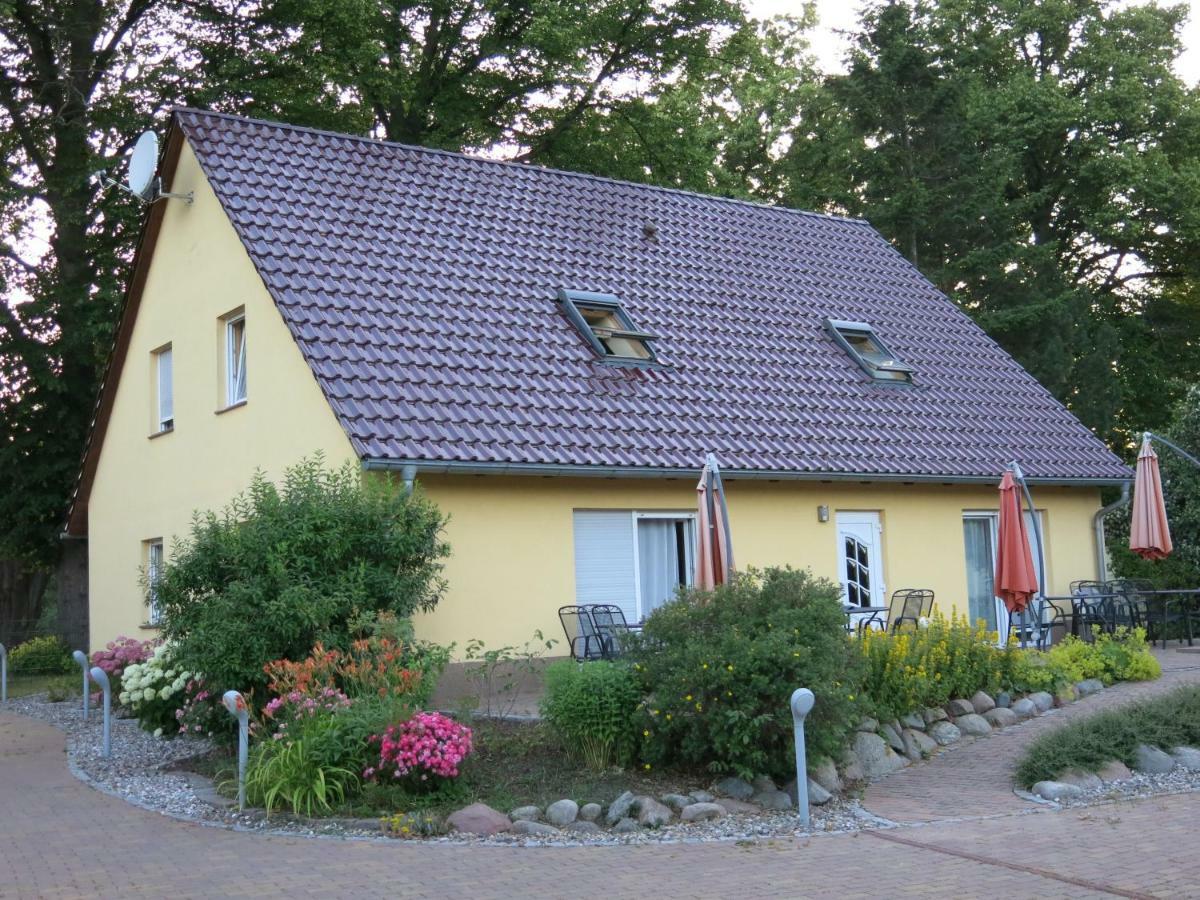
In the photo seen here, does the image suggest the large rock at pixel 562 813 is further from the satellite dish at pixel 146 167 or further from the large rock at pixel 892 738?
the satellite dish at pixel 146 167

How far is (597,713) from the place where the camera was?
34.9 feet

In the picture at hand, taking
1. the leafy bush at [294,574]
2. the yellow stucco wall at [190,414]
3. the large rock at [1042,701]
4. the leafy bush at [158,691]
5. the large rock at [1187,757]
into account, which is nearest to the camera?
the large rock at [1187,757]

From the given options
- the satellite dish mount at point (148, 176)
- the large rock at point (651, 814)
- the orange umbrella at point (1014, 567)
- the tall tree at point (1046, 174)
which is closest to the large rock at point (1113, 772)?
the large rock at point (651, 814)

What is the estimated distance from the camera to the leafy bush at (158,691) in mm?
13482

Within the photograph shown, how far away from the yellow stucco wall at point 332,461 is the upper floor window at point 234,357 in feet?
0.46

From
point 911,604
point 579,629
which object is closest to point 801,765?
point 579,629

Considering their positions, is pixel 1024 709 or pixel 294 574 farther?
pixel 1024 709

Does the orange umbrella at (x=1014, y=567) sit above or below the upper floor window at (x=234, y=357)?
below

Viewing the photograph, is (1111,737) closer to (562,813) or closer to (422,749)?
(562,813)

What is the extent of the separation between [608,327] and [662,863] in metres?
10.3

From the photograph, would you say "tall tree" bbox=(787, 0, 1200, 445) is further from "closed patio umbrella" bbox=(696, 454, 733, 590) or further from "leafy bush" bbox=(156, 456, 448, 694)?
"leafy bush" bbox=(156, 456, 448, 694)

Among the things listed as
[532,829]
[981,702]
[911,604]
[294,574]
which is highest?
[294,574]

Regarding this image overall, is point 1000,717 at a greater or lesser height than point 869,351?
lesser

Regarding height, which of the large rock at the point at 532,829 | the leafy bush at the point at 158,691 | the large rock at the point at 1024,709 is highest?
the leafy bush at the point at 158,691
